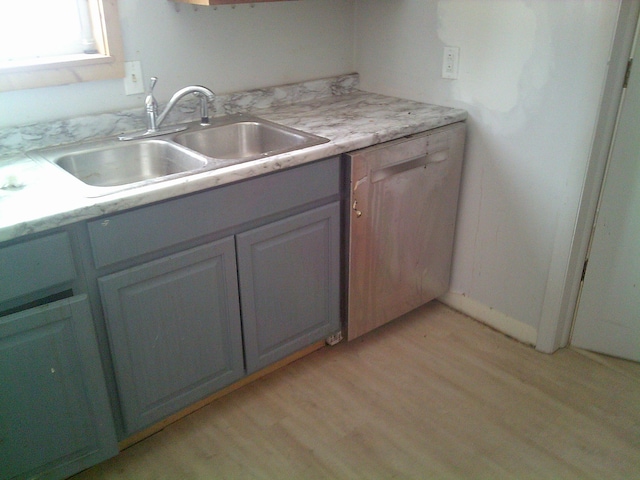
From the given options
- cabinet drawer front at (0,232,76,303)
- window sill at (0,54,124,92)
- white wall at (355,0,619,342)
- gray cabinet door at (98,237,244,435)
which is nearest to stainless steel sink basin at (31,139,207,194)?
window sill at (0,54,124,92)

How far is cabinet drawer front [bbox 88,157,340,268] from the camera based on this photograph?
154 centimetres

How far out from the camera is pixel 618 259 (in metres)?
2.18

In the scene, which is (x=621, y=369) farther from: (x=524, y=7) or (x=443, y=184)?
(x=524, y=7)

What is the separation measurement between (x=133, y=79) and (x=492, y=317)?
1.79 metres

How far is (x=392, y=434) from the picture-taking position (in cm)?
194

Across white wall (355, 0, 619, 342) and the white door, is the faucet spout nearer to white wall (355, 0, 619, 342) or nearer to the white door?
white wall (355, 0, 619, 342)

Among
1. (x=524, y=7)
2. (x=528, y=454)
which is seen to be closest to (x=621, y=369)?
(x=528, y=454)

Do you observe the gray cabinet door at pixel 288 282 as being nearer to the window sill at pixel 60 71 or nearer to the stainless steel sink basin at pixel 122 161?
the stainless steel sink basin at pixel 122 161

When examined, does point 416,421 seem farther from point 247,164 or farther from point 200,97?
point 200,97

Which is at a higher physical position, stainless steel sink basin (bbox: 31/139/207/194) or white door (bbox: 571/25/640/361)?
stainless steel sink basin (bbox: 31/139/207/194)

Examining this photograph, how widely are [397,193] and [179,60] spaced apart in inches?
38.5

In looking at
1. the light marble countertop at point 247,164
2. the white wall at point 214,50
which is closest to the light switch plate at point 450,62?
the light marble countertop at point 247,164

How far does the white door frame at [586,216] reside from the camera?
1.88 metres

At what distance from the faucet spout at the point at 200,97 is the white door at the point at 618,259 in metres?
1.48
